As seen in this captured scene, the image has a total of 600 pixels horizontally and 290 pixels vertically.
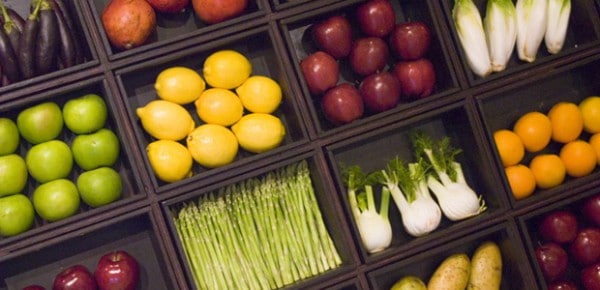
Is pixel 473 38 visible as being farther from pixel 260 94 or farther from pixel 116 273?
pixel 116 273

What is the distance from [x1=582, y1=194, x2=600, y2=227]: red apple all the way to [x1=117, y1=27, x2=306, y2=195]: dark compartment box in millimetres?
1077

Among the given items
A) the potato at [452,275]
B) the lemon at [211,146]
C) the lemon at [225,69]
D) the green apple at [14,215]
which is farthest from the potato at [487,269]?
the green apple at [14,215]

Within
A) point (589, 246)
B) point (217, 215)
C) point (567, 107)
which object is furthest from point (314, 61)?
point (589, 246)

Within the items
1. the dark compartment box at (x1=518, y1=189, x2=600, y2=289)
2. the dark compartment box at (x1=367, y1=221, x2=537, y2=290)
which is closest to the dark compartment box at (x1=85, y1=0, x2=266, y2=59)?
the dark compartment box at (x1=367, y1=221, x2=537, y2=290)

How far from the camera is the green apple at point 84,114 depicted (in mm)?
2098

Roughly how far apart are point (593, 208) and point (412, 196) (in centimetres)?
67

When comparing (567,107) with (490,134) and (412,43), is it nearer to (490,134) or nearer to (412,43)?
(490,134)

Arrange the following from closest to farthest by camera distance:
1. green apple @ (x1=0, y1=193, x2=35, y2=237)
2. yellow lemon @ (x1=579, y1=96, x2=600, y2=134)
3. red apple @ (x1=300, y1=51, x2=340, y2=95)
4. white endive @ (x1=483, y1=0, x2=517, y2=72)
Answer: green apple @ (x1=0, y1=193, x2=35, y2=237)
red apple @ (x1=300, y1=51, x2=340, y2=95)
white endive @ (x1=483, y1=0, x2=517, y2=72)
yellow lemon @ (x1=579, y1=96, x2=600, y2=134)

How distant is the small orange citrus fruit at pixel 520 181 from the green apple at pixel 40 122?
154 centimetres

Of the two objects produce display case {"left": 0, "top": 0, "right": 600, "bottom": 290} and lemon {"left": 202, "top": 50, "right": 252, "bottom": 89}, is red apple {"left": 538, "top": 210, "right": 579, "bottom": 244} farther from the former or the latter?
lemon {"left": 202, "top": 50, "right": 252, "bottom": 89}

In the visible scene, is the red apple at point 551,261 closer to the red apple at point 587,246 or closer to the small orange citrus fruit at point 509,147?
the red apple at point 587,246

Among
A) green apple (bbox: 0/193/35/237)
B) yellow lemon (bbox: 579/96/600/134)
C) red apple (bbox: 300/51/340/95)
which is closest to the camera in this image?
green apple (bbox: 0/193/35/237)

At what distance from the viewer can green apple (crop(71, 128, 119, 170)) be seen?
2090mm

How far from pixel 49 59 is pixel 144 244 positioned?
712mm
